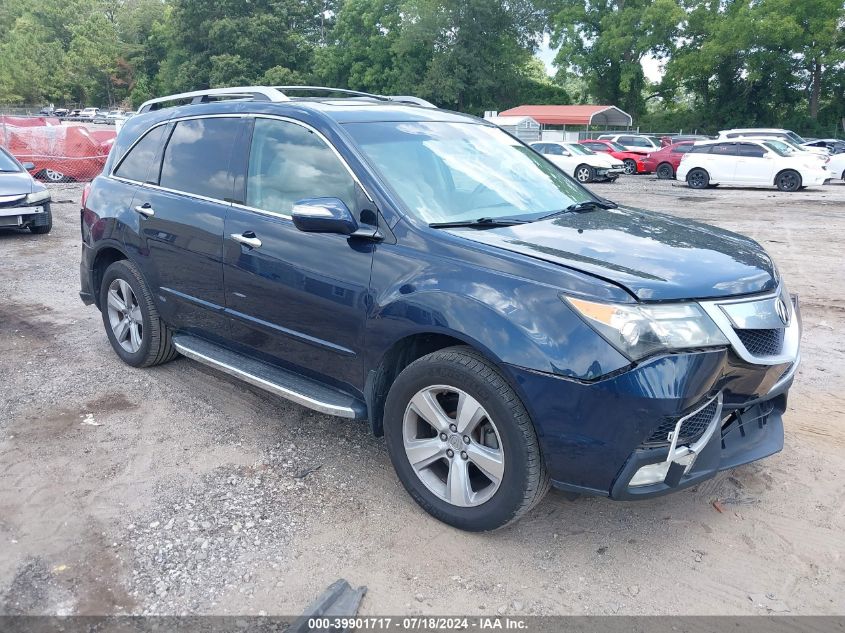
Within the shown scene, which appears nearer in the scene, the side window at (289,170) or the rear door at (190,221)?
the side window at (289,170)

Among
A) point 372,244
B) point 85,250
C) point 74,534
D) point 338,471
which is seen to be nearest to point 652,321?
point 372,244

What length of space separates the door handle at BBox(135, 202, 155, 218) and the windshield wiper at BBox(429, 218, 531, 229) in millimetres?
2268

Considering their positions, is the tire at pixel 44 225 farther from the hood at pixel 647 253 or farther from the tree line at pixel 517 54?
the tree line at pixel 517 54

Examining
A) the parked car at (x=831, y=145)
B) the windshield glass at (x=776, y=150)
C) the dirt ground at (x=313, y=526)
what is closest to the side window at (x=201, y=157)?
the dirt ground at (x=313, y=526)

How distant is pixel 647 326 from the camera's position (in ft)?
9.02

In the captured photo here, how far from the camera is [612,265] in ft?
9.84

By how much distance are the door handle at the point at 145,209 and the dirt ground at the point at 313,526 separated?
3.92ft

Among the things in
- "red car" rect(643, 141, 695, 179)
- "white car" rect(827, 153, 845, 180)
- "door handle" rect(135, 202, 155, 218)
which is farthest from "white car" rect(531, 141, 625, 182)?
"door handle" rect(135, 202, 155, 218)

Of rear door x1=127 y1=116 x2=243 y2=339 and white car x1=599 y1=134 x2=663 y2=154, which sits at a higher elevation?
white car x1=599 y1=134 x2=663 y2=154

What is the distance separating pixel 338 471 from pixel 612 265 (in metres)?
1.84

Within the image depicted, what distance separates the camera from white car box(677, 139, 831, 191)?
20578mm

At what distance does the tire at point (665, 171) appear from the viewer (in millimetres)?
25609

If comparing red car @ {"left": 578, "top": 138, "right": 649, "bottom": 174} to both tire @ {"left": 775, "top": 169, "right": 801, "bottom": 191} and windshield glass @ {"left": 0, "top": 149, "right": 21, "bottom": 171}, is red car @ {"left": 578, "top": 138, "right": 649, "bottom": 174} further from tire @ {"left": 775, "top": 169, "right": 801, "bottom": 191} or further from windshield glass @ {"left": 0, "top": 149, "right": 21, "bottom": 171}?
windshield glass @ {"left": 0, "top": 149, "right": 21, "bottom": 171}

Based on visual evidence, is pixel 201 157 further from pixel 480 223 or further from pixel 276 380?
pixel 480 223
